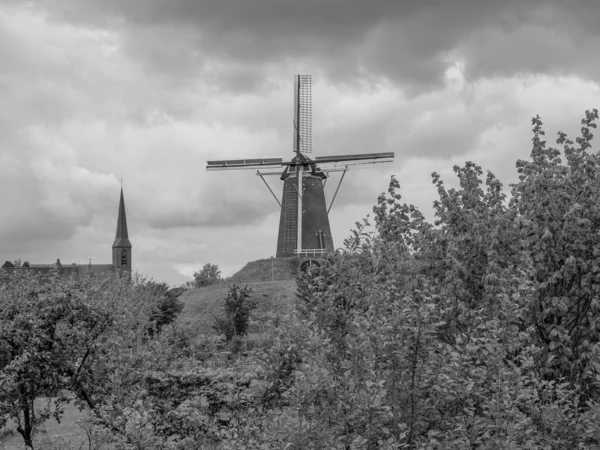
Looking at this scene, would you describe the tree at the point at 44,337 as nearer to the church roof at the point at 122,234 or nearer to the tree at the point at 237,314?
the tree at the point at 237,314

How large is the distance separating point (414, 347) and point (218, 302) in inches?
2010

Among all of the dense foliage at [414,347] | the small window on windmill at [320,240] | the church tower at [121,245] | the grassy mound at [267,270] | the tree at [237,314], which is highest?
the church tower at [121,245]

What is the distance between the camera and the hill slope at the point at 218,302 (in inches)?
2116

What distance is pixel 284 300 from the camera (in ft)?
180

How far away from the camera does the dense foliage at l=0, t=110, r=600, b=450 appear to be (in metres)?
7.86

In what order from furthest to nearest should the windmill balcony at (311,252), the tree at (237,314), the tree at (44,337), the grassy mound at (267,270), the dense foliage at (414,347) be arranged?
1. the grassy mound at (267,270)
2. the windmill balcony at (311,252)
3. the tree at (237,314)
4. the tree at (44,337)
5. the dense foliage at (414,347)

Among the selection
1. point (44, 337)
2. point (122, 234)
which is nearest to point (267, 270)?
point (44, 337)

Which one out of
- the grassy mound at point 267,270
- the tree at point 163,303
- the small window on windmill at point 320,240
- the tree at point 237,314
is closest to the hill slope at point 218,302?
the grassy mound at point 267,270

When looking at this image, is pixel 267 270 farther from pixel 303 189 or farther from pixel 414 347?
pixel 414 347

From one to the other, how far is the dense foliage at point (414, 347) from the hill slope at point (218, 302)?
34424 millimetres

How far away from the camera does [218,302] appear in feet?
191

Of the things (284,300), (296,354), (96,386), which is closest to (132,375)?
(96,386)

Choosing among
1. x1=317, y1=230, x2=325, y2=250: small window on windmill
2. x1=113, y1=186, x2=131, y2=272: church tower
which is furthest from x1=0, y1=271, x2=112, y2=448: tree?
x1=113, y1=186, x2=131, y2=272: church tower

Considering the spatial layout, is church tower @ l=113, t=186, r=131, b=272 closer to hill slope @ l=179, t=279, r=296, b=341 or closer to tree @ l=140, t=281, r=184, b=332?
hill slope @ l=179, t=279, r=296, b=341
